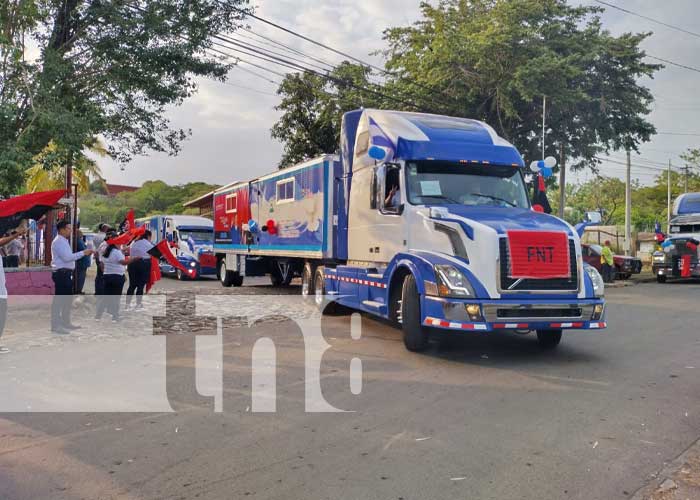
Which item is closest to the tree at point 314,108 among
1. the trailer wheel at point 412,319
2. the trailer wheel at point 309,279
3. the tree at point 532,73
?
the tree at point 532,73

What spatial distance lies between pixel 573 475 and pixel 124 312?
34.6 ft

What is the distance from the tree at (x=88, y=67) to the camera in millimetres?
12531

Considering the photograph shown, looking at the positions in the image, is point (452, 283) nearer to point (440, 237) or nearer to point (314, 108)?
point (440, 237)

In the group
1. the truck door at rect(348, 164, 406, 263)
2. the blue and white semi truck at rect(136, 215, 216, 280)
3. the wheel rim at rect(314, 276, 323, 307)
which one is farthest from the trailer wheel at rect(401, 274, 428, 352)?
the blue and white semi truck at rect(136, 215, 216, 280)

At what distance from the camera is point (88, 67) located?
46.5ft

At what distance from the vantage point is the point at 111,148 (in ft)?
55.3

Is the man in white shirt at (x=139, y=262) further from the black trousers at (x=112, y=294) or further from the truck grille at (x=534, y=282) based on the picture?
the truck grille at (x=534, y=282)

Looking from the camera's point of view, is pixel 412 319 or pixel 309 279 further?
pixel 309 279

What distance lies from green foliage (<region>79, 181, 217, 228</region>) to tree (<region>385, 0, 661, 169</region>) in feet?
129

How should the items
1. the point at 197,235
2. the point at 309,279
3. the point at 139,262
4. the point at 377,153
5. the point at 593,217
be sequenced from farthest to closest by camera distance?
the point at 197,235, the point at 309,279, the point at 139,262, the point at 593,217, the point at 377,153

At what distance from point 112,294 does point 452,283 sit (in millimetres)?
6851

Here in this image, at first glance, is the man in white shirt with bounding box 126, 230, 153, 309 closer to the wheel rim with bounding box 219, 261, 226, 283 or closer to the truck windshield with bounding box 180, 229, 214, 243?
the wheel rim with bounding box 219, 261, 226, 283

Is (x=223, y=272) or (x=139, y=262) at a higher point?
(x=139, y=262)

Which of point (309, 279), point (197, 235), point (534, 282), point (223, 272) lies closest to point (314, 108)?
point (197, 235)
